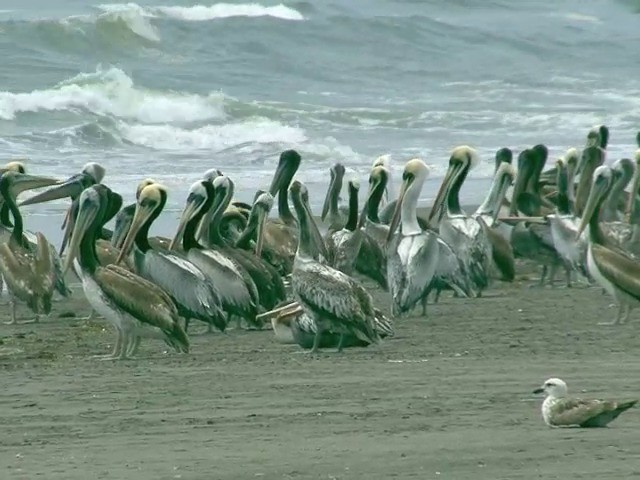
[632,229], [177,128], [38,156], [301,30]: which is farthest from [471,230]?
[301,30]

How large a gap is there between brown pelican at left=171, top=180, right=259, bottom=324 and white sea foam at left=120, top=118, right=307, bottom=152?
12964mm

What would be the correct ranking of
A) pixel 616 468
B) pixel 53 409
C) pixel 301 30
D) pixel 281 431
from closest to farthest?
pixel 616 468
pixel 281 431
pixel 53 409
pixel 301 30

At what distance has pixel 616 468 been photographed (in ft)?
23.0

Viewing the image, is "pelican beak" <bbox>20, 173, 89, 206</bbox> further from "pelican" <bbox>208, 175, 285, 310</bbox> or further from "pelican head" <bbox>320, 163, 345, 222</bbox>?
"pelican head" <bbox>320, 163, 345, 222</bbox>

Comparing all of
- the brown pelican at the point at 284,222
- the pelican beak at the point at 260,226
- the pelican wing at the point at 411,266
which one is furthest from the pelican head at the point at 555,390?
the brown pelican at the point at 284,222

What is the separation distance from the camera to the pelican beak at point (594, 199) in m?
14.0

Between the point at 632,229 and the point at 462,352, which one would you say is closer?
the point at 462,352

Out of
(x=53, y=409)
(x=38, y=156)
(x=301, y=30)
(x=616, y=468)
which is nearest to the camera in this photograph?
(x=616, y=468)

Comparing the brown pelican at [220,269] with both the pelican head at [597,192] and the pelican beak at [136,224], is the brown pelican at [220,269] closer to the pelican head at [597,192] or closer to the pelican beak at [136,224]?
the pelican beak at [136,224]

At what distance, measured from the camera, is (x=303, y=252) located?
11.7m

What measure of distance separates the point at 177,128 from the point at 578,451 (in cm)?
2197

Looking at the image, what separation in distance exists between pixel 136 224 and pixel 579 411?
5583mm

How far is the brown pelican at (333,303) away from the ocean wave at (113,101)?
703 inches

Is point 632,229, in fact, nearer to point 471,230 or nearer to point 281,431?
point 471,230
